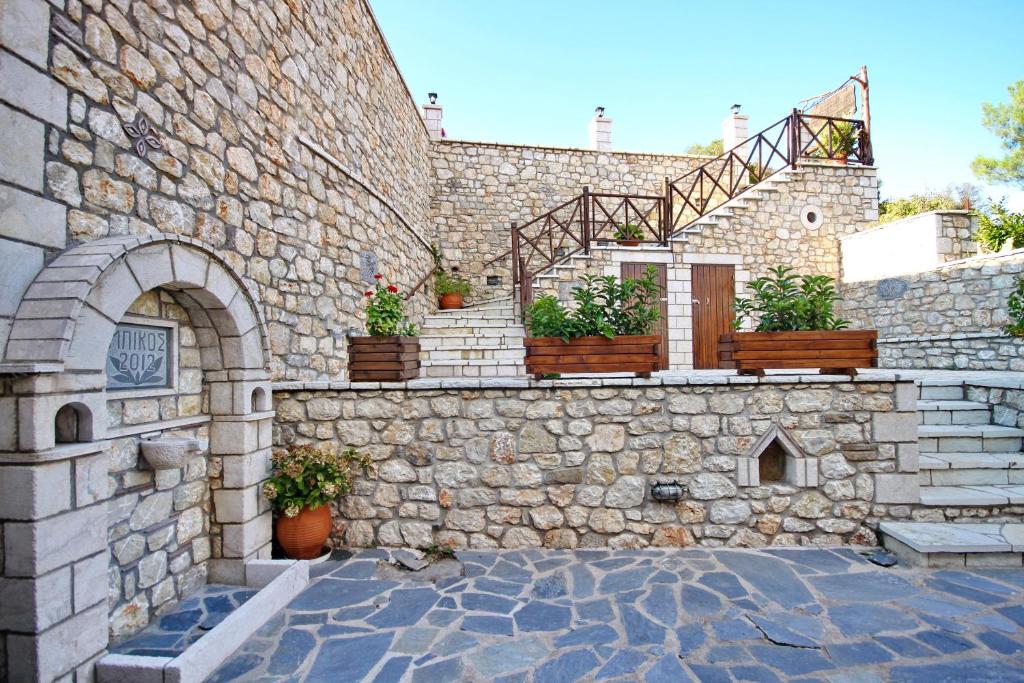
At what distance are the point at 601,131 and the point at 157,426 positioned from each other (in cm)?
1121

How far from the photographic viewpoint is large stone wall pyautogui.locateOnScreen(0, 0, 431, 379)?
6.85ft

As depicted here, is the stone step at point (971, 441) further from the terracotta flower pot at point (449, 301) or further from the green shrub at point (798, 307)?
the terracotta flower pot at point (449, 301)

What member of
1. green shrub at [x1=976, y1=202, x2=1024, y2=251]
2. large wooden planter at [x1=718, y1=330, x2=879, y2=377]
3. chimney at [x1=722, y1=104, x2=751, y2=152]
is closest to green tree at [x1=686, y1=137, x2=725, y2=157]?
chimney at [x1=722, y1=104, x2=751, y2=152]

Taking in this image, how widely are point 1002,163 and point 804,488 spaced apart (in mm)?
12127

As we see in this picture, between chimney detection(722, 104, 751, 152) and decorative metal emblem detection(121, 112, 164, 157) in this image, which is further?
chimney detection(722, 104, 751, 152)

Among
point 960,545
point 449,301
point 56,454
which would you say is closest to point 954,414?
point 960,545

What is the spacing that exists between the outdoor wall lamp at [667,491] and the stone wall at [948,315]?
546cm

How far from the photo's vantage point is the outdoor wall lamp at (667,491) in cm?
375

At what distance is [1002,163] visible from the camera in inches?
424

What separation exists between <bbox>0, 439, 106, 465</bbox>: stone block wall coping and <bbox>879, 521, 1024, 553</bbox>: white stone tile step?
4.98 meters

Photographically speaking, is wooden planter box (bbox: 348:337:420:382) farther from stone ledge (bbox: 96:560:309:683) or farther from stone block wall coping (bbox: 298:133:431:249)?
stone block wall coping (bbox: 298:133:431:249)

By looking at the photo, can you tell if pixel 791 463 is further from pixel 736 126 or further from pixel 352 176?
pixel 736 126

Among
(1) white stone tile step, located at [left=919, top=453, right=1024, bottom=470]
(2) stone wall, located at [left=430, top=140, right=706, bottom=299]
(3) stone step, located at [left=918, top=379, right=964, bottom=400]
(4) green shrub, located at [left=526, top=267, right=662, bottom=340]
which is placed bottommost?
(1) white stone tile step, located at [left=919, top=453, right=1024, bottom=470]

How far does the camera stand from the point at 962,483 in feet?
13.1
